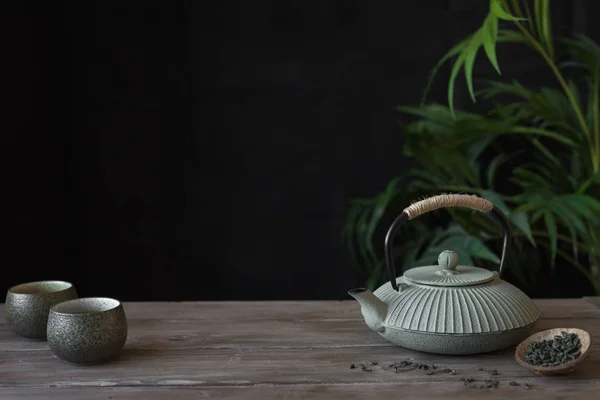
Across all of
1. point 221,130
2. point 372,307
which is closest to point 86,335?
point 372,307

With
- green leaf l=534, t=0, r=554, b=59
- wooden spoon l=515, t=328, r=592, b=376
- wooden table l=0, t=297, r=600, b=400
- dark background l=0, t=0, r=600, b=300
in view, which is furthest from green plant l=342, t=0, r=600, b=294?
wooden spoon l=515, t=328, r=592, b=376

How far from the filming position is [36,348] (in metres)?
1.06

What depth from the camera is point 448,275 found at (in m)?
1.02

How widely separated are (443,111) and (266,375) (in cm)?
126

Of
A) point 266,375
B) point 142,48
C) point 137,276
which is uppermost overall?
point 142,48

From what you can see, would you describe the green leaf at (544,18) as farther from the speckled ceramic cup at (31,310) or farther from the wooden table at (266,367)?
the speckled ceramic cup at (31,310)

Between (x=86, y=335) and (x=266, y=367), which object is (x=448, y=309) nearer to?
(x=266, y=367)

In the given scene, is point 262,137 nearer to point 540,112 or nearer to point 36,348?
point 540,112

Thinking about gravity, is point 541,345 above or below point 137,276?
above

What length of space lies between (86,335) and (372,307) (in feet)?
1.30

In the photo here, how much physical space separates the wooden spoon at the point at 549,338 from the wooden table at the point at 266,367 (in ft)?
0.04

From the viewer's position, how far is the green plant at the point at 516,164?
1.74 metres

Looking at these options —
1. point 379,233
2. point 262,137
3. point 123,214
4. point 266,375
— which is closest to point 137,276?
point 123,214

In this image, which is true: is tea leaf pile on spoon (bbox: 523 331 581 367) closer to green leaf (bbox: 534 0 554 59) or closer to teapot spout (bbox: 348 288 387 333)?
teapot spout (bbox: 348 288 387 333)
